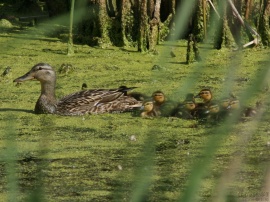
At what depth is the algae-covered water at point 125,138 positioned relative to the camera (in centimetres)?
144

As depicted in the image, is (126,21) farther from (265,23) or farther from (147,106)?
(147,106)

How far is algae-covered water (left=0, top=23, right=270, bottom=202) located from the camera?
4.72 ft

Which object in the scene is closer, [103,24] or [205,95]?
[205,95]

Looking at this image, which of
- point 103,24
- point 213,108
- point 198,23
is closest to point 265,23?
point 198,23

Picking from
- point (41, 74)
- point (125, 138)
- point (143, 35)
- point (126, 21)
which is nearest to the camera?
point (125, 138)

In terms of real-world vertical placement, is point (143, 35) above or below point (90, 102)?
above

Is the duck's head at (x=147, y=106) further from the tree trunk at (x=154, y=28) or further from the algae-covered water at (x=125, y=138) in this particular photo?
the tree trunk at (x=154, y=28)

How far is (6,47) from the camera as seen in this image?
4.68ft

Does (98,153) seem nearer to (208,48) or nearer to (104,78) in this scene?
(104,78)

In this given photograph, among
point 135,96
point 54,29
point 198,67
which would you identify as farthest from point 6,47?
point 135,96

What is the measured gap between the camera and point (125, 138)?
216 inches

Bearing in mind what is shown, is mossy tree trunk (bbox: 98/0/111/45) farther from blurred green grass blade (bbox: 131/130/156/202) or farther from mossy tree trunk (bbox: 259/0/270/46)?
blurred green grass blade (bbox: 131/130/156/202)

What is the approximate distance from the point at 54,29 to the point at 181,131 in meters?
4.27

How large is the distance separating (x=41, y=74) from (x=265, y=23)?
2335mm
